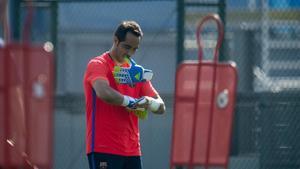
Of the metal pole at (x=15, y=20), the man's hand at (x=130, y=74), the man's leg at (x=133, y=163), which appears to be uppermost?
the metal pole at (x=15, y=20)

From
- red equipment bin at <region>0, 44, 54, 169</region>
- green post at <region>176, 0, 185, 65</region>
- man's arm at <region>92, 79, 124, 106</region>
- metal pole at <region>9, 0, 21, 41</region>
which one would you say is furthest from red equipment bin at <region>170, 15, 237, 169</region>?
metal pole at <region>9, 0, 21, 41</region>

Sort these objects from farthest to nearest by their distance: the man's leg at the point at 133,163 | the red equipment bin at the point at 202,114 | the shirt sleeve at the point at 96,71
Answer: the man's leg at the point at 133,163 → the shirt sleeve at the point at 96,71 → the red equipment bin at the point at 202,114

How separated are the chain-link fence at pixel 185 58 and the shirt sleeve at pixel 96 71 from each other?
7.69 ft

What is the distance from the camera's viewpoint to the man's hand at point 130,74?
697cm

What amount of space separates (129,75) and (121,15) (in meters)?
2.49

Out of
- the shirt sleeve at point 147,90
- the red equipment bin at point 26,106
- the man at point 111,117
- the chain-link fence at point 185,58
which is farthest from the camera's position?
the chain-link fence at point 185,58

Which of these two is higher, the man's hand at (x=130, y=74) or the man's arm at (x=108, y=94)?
the man's hand at (x=130, y=74)

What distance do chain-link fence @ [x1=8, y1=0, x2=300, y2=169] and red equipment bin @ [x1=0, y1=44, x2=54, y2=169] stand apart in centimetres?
367

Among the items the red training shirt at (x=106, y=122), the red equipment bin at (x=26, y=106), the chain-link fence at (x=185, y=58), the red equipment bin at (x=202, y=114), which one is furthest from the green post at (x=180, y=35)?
the red equipment bin at (x=26, y=106)

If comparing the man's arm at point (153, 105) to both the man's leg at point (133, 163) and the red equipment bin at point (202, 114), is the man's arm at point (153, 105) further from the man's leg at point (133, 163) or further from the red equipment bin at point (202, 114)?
the red equipment bin at point (202, 114)

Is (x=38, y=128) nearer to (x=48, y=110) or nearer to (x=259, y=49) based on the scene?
(x=48, y=110)

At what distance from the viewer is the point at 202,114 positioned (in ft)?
20.8

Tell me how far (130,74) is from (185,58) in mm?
2244

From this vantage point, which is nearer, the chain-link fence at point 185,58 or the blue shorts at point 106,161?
the blue shorts at point 106,161
